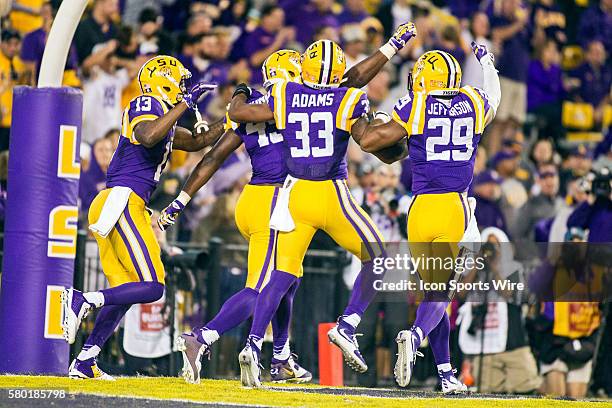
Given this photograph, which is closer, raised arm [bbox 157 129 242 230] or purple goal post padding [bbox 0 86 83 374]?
raised arm [bbox 157 129 242 230]

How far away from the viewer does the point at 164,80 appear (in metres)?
9.29

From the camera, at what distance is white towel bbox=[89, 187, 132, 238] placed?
8.96 metres

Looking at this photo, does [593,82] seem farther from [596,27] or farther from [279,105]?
[279,105]

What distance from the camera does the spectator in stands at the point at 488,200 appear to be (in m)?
13.6

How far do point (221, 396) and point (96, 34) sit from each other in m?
7.36

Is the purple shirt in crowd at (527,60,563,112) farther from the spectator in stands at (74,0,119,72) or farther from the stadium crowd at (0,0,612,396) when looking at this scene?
the spectator in stands at (74,0,119,72)

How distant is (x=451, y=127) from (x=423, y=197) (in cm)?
50

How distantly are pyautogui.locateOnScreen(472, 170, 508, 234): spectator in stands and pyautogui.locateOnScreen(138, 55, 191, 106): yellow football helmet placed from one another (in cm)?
494

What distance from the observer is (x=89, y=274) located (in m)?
11.7

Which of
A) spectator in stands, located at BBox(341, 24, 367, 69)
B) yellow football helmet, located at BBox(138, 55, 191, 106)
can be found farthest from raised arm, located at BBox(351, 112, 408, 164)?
Answer: spectator in stands, located at BBox(341, 24, 367, 69)

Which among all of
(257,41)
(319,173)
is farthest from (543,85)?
(319,173)

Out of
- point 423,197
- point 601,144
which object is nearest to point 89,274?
point 423,197

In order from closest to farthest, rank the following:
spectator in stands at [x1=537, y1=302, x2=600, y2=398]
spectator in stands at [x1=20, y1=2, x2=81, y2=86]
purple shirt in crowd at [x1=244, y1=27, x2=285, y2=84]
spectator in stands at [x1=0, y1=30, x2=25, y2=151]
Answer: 1. spectator in stands at [x1=537, y1=302, x2=600, y2=398]
2. spectator in stands at [x1=0, y1=30, x2=25, y2=151]
3. spectator in stands at [x1=20, y1=2, x2=81, y2=86]
4. purple shirt in crowd at [x1=244, y1=27, x2=285, y2=84]

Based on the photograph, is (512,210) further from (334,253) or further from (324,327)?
(324,327)
